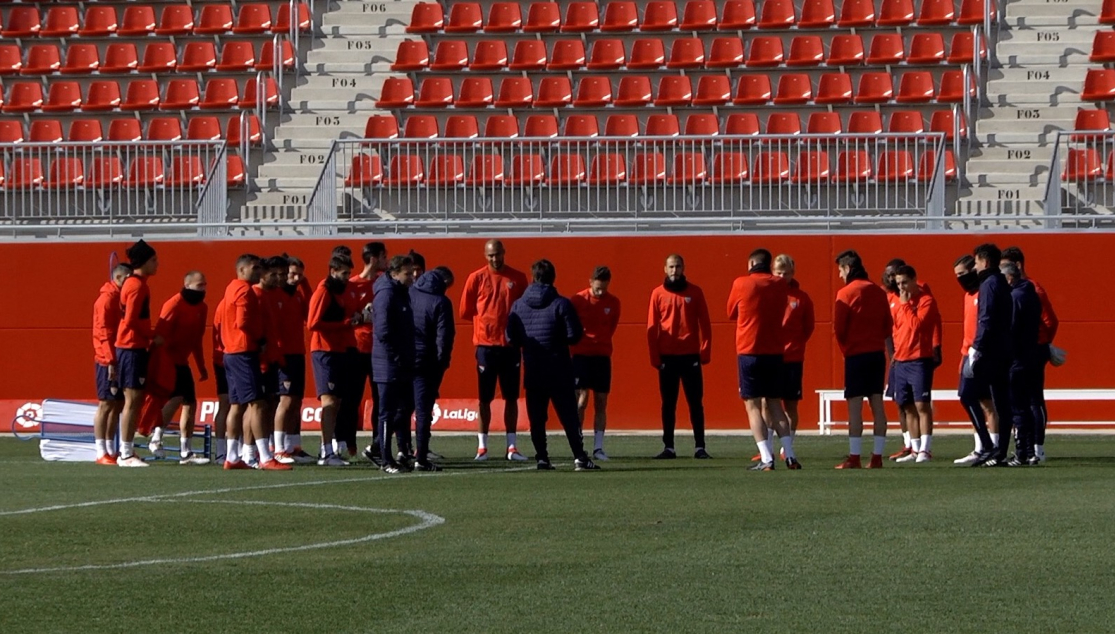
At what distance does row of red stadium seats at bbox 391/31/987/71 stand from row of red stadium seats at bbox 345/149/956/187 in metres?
3.95

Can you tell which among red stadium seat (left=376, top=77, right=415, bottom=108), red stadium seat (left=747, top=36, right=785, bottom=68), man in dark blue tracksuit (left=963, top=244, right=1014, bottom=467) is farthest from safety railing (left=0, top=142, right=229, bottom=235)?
man in dark blue tracksuit (left=963, top=244, right=1014, bottom=467)

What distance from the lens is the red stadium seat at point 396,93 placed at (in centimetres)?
2780

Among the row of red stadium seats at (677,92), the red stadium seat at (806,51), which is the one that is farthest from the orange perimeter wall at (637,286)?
the red stadium seat at (806,51)

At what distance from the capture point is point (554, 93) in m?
27.6

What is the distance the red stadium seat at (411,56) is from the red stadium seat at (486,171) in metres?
4.92

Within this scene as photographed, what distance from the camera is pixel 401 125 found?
1096 inches

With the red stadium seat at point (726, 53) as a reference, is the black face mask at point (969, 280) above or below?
below

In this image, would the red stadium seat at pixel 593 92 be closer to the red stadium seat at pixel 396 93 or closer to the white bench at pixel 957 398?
the red stadium seat at pixel 396 93

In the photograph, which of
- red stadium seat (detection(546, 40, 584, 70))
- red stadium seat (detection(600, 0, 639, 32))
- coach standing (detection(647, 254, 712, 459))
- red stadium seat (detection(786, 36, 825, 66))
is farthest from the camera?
red stadium seat (detection(600, 0, 639, 32))

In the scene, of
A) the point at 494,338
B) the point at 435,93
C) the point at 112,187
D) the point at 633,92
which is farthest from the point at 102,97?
the point at 494,338

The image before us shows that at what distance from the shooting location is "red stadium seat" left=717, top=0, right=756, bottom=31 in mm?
28297

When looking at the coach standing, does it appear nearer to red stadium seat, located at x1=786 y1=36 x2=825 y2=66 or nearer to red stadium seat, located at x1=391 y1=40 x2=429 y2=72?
red stadium seat, located at x1=786 y1=36 x2=825 y2=66

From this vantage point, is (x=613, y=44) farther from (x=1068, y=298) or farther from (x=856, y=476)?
(x=856, y=476)

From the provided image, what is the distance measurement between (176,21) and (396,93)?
4637 millimetres
